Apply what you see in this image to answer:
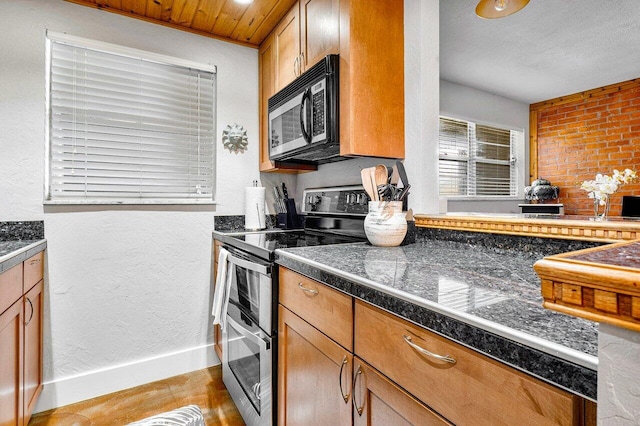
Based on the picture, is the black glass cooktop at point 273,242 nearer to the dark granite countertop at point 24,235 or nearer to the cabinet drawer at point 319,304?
the cabinet drawer at point 319,304

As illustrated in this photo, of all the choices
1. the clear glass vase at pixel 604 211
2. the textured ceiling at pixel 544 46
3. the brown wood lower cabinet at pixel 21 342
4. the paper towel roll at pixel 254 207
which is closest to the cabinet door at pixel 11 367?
the brown wood lower cabinet at pixel 21 342

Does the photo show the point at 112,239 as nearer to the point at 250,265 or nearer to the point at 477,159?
the point at 250,265

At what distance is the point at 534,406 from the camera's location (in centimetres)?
49

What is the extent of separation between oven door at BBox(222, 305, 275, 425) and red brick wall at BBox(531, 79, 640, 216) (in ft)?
12.5

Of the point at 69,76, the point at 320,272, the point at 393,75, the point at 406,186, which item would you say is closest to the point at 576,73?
the point at 393,75

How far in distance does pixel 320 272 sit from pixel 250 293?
0.65 m

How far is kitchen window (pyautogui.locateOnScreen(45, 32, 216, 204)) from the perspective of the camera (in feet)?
6.30

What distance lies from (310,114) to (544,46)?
Answer: 8.76ft

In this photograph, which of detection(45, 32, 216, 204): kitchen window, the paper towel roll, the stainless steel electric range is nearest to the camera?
the stainless steel electric range

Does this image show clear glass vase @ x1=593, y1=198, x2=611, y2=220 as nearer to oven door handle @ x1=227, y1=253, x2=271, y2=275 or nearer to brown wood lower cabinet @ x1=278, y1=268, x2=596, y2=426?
brown wood lower cabinet @ x1=278, y1=268, x2=596, y2=426

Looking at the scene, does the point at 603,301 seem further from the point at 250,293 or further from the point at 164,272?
the point at 164,272

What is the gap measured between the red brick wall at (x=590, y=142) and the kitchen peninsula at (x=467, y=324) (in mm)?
3283

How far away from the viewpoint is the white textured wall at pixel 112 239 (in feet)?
5.99

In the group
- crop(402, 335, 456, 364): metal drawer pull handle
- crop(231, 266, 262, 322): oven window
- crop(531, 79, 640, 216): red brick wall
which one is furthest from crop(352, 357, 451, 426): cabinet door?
crop(531, 79, 640, 216): red brick wall
